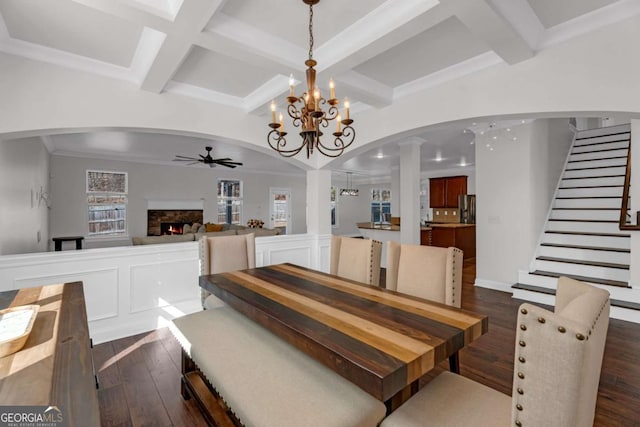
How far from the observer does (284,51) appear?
2311mm

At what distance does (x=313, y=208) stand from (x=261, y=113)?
1.53m

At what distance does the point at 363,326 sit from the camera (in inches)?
55.6

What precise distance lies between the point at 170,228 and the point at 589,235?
838 centimetres

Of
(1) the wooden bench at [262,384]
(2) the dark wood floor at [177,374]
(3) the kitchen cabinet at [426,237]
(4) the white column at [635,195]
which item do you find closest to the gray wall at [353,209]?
(3) the kitchen cabinet at [426,237]

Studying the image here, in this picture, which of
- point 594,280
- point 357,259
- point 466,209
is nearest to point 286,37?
point 357,259

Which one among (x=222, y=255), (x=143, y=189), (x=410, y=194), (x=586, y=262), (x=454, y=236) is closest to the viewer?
(x=222, y=255)

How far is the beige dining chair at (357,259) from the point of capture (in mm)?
2488

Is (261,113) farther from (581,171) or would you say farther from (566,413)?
(581,171)

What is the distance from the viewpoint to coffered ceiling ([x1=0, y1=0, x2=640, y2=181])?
1800mm

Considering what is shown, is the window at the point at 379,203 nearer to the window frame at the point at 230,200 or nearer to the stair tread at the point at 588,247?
the window frame at the point at 230,200

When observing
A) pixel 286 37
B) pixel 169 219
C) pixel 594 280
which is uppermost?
pixel 286 37

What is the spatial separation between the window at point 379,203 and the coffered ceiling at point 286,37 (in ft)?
29.6

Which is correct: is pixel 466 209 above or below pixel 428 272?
above

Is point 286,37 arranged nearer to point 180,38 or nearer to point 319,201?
point 180,38
